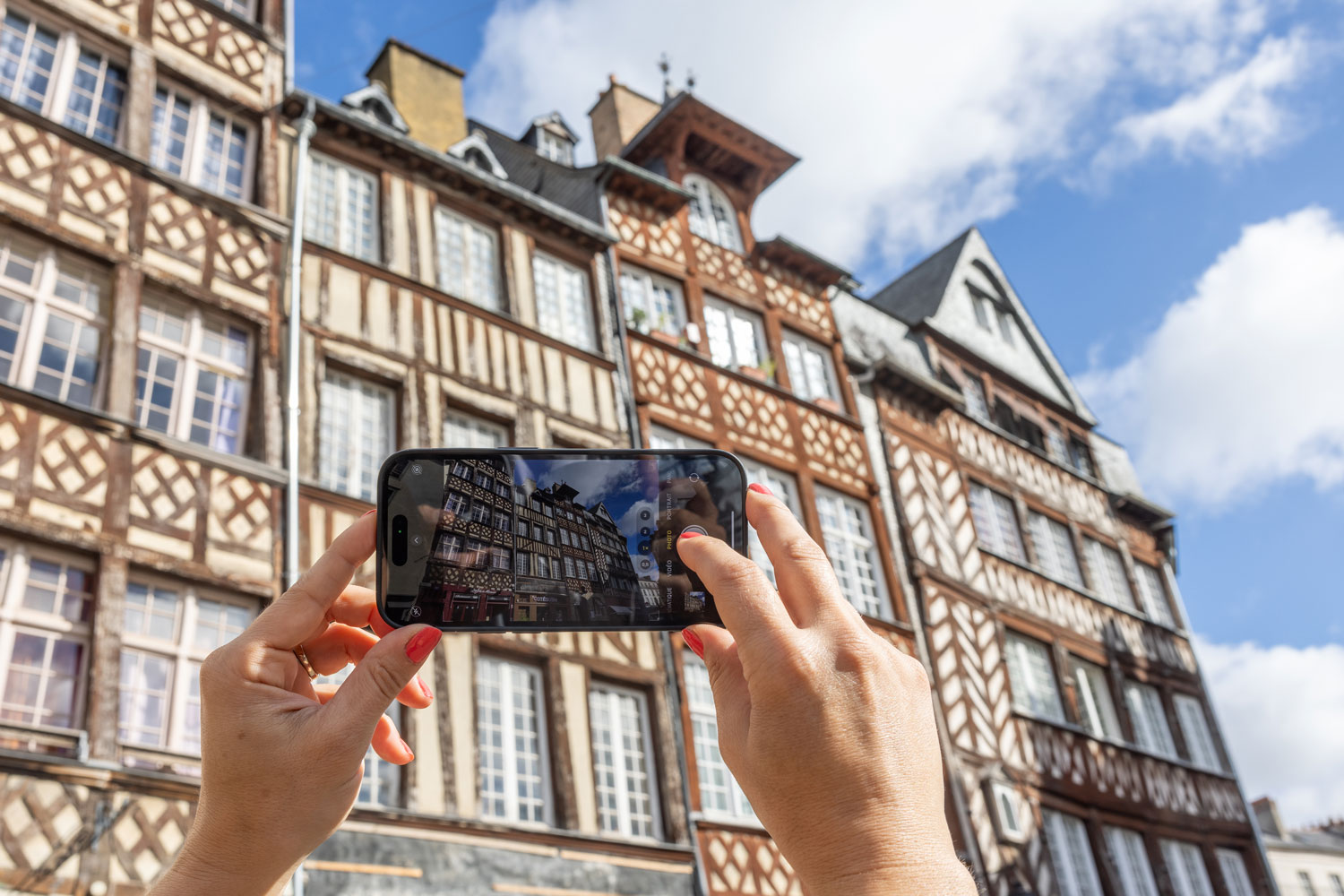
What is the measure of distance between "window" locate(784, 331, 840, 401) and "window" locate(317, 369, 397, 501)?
7420 millimetres

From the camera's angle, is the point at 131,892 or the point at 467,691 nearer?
the point at 131,892

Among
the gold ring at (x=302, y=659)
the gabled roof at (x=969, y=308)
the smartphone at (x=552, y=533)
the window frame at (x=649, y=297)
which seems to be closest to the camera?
the gold ring at (x=302, y=659)

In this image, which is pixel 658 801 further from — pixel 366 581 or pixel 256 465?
pixel 256 465

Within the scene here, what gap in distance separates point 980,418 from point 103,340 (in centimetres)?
1546

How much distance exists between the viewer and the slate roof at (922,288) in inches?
918

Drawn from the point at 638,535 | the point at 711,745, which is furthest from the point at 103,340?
the point at 638,535

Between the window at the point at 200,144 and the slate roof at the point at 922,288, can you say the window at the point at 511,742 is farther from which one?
the slate roof at the point at 922,288

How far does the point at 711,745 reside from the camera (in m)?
13.3

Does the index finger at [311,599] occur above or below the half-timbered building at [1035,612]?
below

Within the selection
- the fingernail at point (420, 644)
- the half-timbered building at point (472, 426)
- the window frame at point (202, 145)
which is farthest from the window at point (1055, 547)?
the fingernail at point (420, 644)

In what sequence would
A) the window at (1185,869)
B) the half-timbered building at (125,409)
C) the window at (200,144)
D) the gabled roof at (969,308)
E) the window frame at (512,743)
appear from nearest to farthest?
1. the half-timbered building at (125,409)
2. the window frame at (512,743)
3. the window at (200,144)
4. the window at (1185,869)
5. the gabled roof at (969,308)

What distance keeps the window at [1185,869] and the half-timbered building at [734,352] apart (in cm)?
661

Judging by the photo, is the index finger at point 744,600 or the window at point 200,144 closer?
the index finger at point 744,600

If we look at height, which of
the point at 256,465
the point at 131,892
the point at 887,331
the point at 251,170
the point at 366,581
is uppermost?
the point at 887,331
